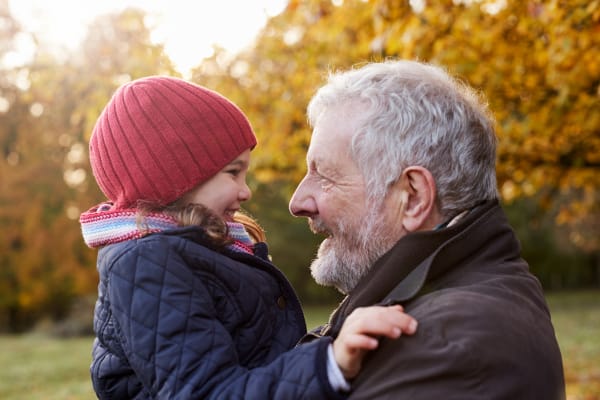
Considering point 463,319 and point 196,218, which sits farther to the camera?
point 196,218

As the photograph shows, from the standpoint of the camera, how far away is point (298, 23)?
8.33m

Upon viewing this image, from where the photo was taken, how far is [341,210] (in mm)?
2385

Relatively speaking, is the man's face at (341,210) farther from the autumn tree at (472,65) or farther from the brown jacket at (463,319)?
the autumn tree at (472,65)

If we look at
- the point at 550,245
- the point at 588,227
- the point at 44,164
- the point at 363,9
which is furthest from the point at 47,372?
the point at 550,245

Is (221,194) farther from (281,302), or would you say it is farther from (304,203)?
(281,302)

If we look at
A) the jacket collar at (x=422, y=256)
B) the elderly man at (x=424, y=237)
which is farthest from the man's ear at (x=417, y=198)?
the jacket collar at (x=422, y=256)

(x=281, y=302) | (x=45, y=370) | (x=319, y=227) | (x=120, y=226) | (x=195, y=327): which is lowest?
(x=45, y=370)

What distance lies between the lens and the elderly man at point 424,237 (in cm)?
184

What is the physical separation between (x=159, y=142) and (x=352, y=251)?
2.26 ft

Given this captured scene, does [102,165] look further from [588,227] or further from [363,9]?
[588,227]

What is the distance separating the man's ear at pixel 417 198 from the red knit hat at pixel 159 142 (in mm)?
633

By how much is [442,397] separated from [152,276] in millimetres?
826

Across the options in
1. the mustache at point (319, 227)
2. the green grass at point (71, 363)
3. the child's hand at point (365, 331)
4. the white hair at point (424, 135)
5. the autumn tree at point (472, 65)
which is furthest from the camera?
the green grass at point (71, 363)

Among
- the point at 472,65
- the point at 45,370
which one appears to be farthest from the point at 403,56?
the point at 45,370
